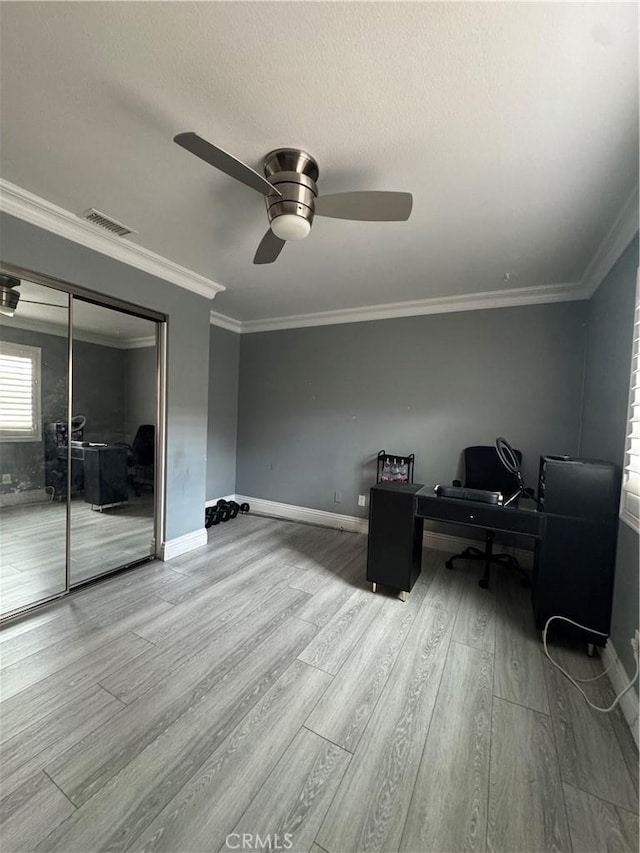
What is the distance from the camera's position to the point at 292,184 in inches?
60.9

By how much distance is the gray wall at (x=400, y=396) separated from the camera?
302 cm

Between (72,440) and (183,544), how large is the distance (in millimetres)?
1349

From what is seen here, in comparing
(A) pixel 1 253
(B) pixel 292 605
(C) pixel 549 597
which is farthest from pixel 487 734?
(A) pixel 1 253

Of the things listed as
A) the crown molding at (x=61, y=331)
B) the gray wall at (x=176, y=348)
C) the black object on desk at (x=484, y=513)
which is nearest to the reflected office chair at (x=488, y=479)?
the black object on desk at (x=484, y=513)

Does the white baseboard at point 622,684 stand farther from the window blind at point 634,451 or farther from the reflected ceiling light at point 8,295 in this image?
the reflected ceiling light at point 8,295

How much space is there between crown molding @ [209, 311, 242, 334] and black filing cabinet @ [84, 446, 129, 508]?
2036 mm

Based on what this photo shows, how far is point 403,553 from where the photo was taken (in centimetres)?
240

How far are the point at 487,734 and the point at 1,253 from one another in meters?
3.57

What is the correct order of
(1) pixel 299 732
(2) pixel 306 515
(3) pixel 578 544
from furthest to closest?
(2) pixel 306 515 < (3) pixel 578 544 < (1) pixel 299 732

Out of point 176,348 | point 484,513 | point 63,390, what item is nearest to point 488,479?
point 484,513

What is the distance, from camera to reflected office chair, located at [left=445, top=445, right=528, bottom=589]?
2.85m

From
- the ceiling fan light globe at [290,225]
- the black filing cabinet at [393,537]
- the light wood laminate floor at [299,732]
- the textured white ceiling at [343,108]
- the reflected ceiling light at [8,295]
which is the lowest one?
the light wood laminate floor at [299,732]

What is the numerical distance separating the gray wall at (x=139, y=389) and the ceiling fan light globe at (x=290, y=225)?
184cm

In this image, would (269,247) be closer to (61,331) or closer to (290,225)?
(290,225)
